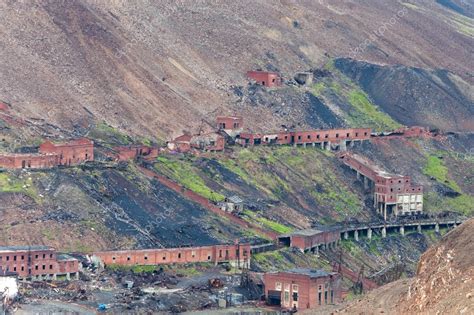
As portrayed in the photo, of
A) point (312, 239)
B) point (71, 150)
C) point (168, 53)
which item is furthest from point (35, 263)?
point (168, 53)

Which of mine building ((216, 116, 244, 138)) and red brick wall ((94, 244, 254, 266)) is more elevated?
mine building ((216, 116, 244, 138))

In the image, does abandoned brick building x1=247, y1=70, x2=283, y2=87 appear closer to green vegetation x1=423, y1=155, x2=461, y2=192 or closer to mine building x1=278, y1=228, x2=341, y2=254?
green vegetation x1=423, y1=155, x2=461, y2=192

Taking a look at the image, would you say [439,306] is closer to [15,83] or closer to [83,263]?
[83,263]

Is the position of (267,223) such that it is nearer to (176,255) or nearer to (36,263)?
(176,255)

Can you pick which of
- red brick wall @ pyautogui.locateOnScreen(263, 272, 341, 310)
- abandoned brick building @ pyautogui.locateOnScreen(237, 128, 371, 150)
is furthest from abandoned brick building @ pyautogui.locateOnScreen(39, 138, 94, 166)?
red brick wall @ pyautogui.locateOnScreen(263, 272, 341, 310)

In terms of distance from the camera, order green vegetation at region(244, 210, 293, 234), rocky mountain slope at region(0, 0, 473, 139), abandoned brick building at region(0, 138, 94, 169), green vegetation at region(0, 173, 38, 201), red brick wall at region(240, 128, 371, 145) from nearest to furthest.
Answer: green vegetation at region(0, 173, 38, 201), abandoned brick building at region(0, 138, 94, 169), green vegetation at region(244, 210, 293, 234), rocky mountain slope at region(0, 0, 473, 139), red brick wall at region(240, 128, 371, 145)
